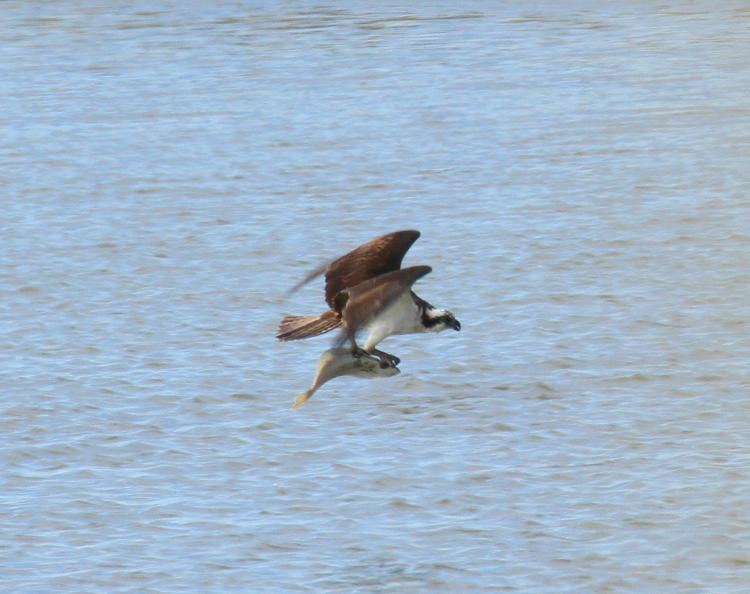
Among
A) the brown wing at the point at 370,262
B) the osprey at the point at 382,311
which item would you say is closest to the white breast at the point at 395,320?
the osprey at the point at 382,311

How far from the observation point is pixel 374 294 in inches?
274

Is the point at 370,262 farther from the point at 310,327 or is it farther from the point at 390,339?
the point at 390,339

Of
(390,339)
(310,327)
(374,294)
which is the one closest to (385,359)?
(310,327)

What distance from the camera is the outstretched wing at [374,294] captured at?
6.79 meters

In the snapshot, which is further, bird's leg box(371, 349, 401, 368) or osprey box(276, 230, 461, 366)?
bird's leg box(371, 349, 401, 368)

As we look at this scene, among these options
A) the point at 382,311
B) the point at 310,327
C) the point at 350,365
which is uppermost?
the point at 382,311

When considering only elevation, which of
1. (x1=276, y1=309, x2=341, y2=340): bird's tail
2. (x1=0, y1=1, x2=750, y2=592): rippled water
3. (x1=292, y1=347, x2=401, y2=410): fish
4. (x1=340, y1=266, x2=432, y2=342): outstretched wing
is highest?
(x1=340, y1=266, x2=432, y2=342): outstretched wing

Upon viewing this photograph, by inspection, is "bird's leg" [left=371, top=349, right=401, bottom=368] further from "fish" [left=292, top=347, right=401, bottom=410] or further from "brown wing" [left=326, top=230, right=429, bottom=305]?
"brown wing" [left=326, top=230, right=429, bottom=305]

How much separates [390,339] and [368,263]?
4.23 meters

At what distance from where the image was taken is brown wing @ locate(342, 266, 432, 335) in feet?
22.3

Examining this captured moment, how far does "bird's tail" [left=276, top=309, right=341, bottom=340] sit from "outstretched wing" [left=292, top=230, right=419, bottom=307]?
0.09m

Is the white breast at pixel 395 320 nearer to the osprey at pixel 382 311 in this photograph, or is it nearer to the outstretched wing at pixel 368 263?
the osprey at pixel 382 311

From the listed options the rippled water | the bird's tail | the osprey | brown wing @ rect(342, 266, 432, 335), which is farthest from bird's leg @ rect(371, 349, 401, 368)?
the rippled water

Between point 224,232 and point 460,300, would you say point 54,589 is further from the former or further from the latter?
point 224,232
